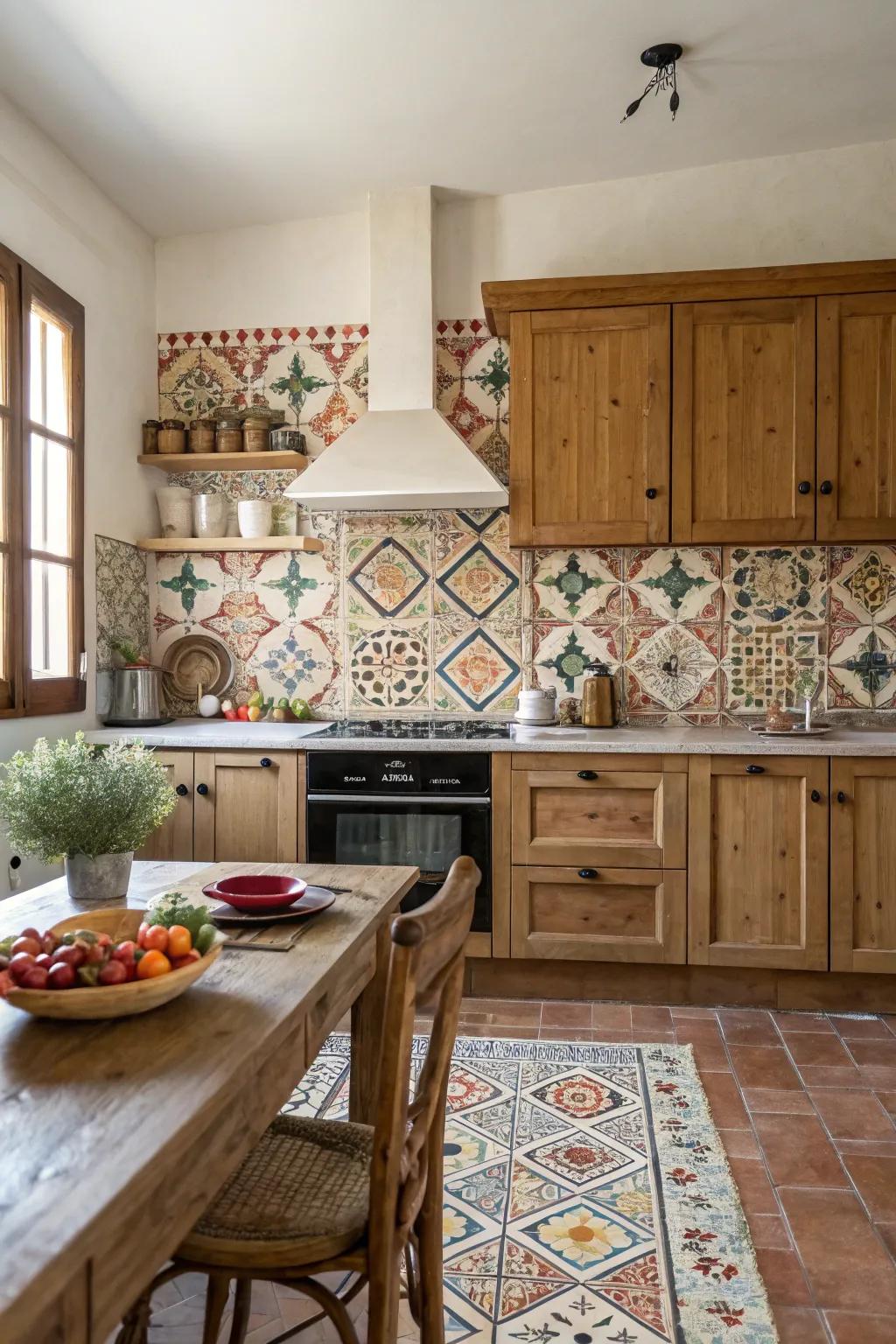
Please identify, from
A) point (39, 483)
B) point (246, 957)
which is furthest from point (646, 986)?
point (39, 483)

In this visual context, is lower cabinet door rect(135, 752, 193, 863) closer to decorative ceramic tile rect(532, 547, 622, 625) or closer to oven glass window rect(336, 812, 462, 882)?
oven glass window rect(336, 812, 462, 882)

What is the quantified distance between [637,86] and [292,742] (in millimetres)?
2490

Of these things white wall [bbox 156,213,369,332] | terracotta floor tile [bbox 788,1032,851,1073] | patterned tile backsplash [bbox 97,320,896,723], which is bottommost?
terracotta floor tile [bbox 788,1032,851,1073]

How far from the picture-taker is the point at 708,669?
3.93 meters

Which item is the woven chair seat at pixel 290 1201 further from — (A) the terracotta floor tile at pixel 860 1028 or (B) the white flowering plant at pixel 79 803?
(A) the terracotta floor tile at pixel 860 1028

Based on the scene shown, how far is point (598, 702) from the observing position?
12.4ft

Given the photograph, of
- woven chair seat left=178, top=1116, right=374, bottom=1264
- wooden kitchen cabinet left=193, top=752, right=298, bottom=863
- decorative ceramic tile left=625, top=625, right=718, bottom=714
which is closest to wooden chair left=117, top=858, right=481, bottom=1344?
woven chair seat left=178, top=1116, right=374, bottom=1264

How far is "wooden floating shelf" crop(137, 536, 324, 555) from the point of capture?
157 inches

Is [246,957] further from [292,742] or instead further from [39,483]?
[39,483]

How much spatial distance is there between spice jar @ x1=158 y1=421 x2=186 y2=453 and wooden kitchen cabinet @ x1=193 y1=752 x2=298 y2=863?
1.37 metres

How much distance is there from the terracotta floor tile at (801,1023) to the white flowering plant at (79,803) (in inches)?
92.1

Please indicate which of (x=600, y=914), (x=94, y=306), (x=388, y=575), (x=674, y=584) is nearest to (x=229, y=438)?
(x=94, y=306)

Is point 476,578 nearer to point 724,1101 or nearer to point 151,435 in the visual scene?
point 151,435

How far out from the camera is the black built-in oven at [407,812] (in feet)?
11.2
